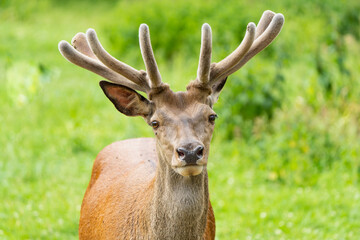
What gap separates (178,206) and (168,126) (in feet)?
1.57

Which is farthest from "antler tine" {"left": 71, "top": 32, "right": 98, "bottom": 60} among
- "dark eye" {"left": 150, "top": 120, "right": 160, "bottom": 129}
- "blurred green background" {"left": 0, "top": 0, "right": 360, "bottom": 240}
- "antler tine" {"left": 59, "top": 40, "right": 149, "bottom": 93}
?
"blurred green background" {"left": 0, "top": 0, "right": 360, "bottom": 240}

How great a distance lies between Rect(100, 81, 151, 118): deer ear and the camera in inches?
141

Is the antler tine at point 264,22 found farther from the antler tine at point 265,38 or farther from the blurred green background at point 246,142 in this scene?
the blurred green background at point 246,142

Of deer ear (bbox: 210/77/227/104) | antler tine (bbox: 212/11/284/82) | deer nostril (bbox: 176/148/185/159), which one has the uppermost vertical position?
antler tine (bbox: 212/11/284/82)

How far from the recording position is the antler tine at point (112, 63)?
11.4ft

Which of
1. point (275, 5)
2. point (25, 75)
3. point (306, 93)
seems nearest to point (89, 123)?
point (25, 75)

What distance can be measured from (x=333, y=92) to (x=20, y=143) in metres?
4.50

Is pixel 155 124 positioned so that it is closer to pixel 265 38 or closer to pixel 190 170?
pixel 190 170

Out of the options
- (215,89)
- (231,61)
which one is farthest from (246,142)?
(231,61)

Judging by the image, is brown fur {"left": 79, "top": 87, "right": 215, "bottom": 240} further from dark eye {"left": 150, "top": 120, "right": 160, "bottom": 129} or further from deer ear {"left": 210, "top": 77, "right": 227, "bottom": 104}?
deer ear {"left": 210, "top": 77, "right": 227, "bottom": 104}

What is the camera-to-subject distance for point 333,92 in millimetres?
8102

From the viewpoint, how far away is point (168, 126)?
3328 millimetres

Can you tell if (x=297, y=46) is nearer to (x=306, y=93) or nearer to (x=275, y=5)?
(x=275, y=5)

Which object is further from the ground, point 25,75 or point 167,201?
point 25,75
